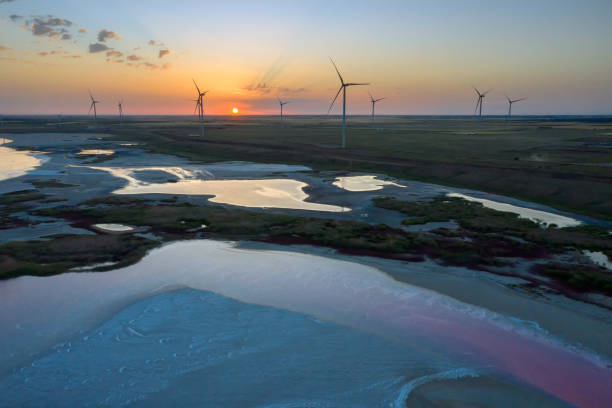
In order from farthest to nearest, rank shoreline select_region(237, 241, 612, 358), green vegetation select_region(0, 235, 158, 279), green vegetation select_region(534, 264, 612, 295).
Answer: green vegetation select_region(0, 235, 158, 279) < green vegetation select_region(534, 264, 612, 295) < shoreline select_region(237, 241, 612, 358)

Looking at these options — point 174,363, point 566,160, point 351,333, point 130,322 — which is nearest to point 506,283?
point 351,333

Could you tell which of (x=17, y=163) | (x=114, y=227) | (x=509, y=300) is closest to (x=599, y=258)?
(x=509, y=300)

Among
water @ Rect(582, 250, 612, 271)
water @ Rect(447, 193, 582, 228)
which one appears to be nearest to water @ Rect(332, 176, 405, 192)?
water @ Rect(447, 193, 582, 228)

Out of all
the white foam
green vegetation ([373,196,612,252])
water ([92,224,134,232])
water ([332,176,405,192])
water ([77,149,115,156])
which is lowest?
the white foam

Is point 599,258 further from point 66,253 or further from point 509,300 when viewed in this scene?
point 66,253

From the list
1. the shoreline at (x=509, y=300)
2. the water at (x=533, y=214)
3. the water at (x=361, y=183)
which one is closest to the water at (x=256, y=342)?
the shoreline at (x=509, y=300)

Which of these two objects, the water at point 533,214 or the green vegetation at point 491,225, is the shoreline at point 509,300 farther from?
the water at point 533,214

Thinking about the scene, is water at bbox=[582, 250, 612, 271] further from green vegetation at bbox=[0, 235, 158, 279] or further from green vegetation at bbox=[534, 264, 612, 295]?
green vegetation at bbox=[0, 235, 158, 279]
